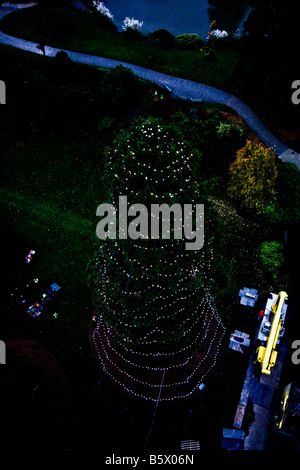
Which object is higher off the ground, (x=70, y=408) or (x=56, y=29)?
(x=56, y=29)

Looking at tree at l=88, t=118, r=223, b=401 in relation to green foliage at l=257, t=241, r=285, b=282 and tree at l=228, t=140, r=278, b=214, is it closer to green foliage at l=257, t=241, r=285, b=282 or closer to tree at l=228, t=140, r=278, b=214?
green foliage at l=257, t=241, r=285, b=282

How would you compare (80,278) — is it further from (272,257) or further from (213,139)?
(213,139)

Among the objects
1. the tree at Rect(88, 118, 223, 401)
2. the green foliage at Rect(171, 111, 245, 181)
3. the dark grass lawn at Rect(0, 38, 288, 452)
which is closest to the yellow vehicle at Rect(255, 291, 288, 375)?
the dark grass lawn at Rect(0, 38, 288, 452)

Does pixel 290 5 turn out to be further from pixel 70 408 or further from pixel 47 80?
pixel 70 408

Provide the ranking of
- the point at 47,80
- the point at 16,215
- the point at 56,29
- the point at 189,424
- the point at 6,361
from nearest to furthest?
1. the point at 6,361
2. the point at 189,424
3. the point at 16,215
4. the point at 47,80
5. the point at 56,29

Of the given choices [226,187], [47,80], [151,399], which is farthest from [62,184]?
[151,399]

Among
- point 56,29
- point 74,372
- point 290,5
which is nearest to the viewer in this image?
point 74,372

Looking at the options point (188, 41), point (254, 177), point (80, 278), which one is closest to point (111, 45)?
point (188, 41)

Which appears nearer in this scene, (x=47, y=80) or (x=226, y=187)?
(x=226, y=187)
